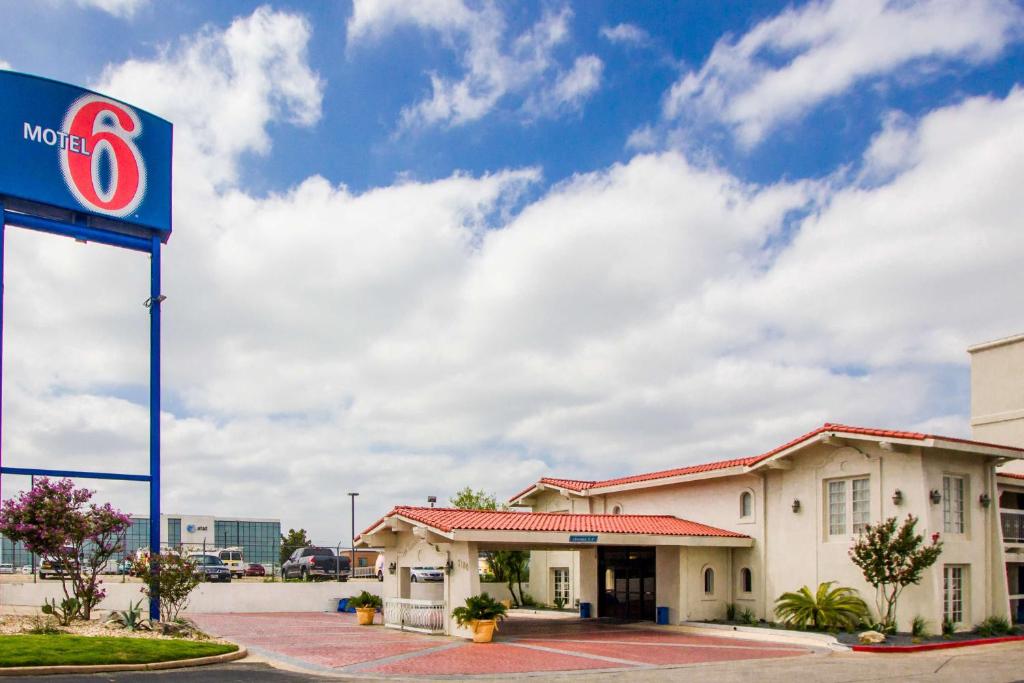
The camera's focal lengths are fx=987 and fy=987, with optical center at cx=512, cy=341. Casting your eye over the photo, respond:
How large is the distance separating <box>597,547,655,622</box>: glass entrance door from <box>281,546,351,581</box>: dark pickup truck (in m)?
19.5

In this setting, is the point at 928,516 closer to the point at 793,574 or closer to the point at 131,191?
the point at 793,574

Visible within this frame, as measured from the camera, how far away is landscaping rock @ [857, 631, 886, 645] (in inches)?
877

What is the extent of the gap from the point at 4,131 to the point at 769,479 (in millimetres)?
22028

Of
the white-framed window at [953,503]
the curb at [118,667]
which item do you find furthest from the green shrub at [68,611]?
the white-framed window at [953,503]

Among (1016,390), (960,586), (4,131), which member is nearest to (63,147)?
(4,131)

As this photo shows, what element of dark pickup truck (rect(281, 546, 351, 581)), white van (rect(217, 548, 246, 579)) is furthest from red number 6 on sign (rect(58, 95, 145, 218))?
white van (rect(217, 548, 246, 579))

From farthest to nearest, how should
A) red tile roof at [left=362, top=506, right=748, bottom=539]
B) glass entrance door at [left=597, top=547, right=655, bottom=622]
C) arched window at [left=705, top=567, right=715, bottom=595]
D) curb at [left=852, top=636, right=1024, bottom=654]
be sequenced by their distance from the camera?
1. glass entrance door at [left=597, top=547, right=655, bottom=622]
2. arched window at [left=705, top=567, right=715, bottom=595]
3. red tile roof at [left=362, top=506, right=748, bottom=539]
4. curb at [left=852, top=636, right=1024, bottom=654]

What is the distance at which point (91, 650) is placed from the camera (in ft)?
57.7

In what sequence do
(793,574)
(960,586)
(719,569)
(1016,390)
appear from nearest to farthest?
(960,586) < (793,574) < (719,569) < (1016,390)

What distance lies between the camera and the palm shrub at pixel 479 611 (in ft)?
78.9

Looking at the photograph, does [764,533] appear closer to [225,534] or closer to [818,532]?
[818,532]

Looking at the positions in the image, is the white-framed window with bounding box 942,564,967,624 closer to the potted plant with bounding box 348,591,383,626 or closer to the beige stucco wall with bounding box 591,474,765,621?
the beige stucco wall with bounding box 591,474,765,621

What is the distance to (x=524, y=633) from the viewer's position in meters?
26.4

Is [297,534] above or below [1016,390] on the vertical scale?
below
